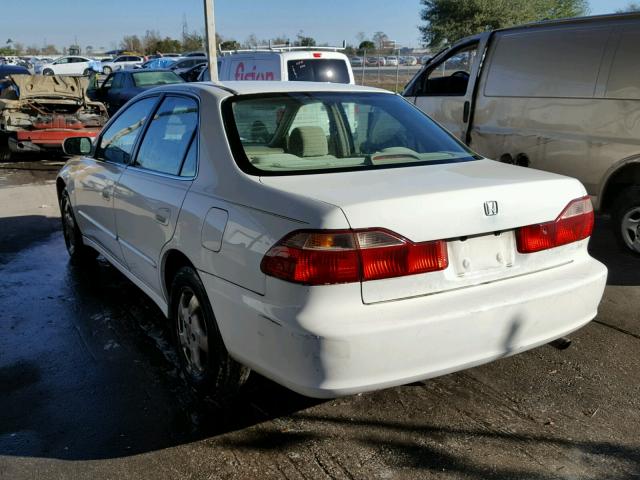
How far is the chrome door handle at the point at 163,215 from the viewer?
11.2ft

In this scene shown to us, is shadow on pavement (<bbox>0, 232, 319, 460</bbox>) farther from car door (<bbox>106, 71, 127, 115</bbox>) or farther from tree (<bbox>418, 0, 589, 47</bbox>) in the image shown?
tree (<bbox>418, 0, 589, 47</bbox>)

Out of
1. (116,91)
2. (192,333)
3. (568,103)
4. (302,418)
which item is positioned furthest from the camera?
(116,91)

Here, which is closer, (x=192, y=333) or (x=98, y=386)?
(x=192, y=333)

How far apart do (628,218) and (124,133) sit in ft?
14.8

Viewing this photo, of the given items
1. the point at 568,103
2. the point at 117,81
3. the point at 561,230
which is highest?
the point at 568,103

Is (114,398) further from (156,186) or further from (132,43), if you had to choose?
(132,43)

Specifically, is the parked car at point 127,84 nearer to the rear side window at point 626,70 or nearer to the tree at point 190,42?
the rear side window at point 626,70

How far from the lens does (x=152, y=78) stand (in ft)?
56.2

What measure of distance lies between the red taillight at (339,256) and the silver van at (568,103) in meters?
3.92

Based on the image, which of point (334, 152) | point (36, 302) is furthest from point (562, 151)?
point (36, 302)

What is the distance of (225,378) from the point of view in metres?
3.13

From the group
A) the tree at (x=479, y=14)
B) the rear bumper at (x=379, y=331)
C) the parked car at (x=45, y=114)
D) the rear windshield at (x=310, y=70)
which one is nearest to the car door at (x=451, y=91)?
the rear windshield at (x=310, y=70)

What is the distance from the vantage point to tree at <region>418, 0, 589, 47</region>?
33.7 m

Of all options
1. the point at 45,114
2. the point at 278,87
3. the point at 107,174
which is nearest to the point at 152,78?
the point at 45,114
